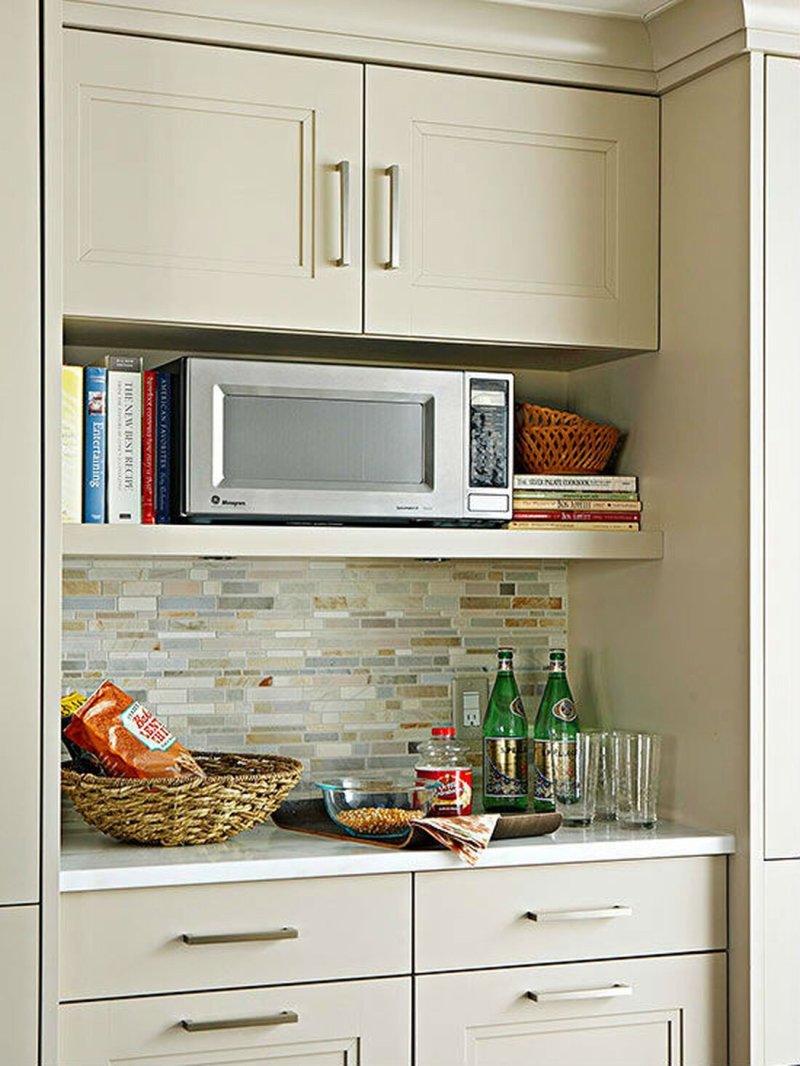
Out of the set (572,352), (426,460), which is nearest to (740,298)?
(572,352)

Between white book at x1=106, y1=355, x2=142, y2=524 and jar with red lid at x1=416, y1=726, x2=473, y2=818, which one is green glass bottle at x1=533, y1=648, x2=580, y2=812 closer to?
jar with red lid at x1=416, y1=726, x2=473, y2=818

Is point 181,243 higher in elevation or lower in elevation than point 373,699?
higher

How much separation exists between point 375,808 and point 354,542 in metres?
0.46

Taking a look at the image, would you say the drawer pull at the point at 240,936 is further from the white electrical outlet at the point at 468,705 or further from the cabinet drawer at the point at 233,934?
the white electrical outlet at the point at 468,705

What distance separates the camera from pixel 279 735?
9.80ft

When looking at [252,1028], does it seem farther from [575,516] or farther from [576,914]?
[575,516]

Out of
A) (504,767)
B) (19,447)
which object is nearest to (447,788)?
(504,767)

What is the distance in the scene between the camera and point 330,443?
2.66 m

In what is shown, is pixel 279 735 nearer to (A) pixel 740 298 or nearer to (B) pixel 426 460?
(B) pixel 426 460

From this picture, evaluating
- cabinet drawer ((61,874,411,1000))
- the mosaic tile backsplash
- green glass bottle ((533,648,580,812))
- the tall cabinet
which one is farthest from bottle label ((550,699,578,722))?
the tall cabinet

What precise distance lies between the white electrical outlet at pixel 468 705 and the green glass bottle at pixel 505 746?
4.4 inches

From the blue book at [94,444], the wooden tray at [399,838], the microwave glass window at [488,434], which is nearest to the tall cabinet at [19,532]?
the blue book at [94,444]

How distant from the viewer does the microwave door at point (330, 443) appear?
2.59 meters

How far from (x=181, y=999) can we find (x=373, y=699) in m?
0.84
